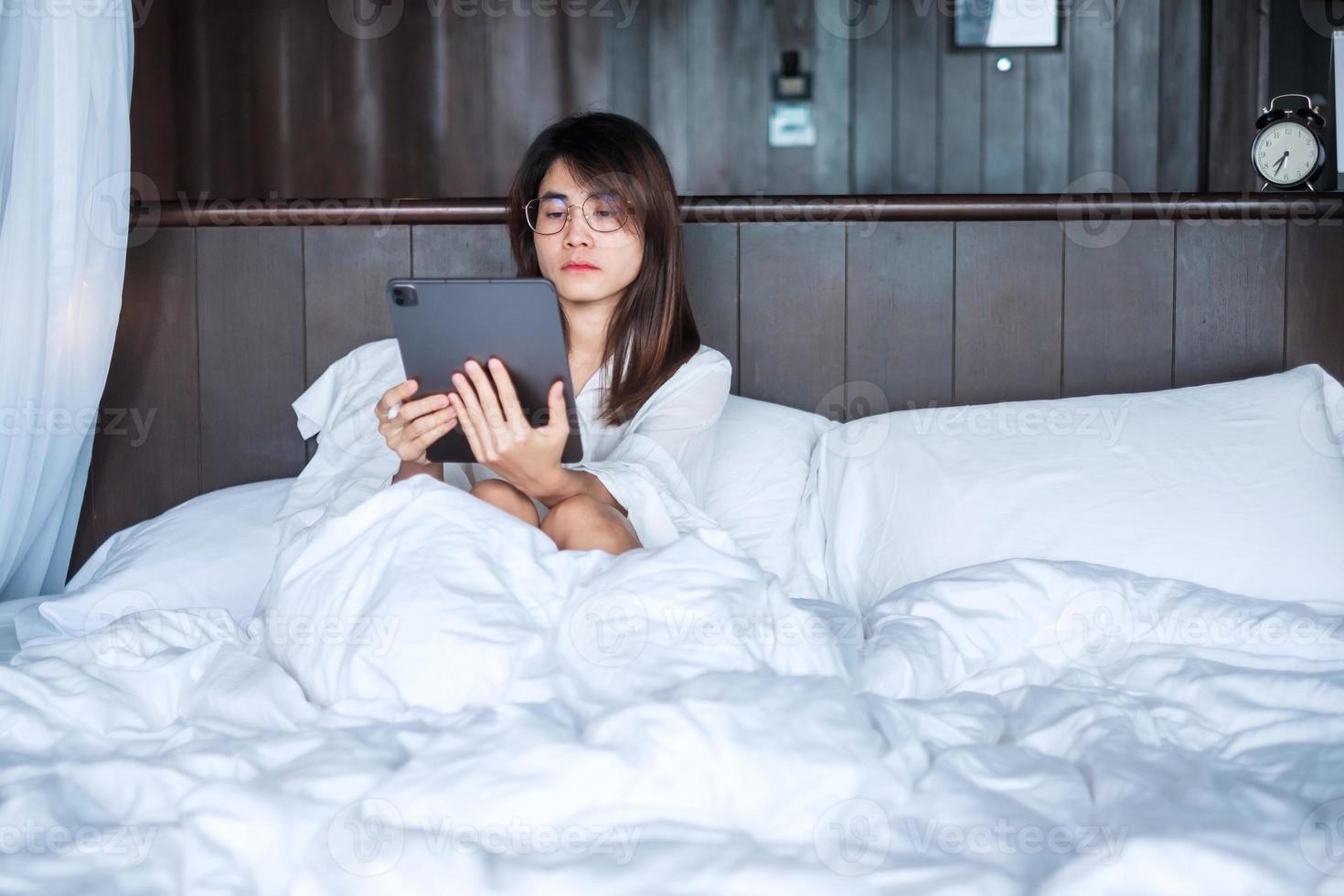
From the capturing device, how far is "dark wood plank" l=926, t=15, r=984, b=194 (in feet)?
10.5

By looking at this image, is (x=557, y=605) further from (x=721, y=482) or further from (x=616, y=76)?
(x=616, y=76)

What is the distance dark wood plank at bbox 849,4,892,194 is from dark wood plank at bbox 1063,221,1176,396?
165cm

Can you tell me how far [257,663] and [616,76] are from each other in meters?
2.68

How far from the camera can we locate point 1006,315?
1.65 m

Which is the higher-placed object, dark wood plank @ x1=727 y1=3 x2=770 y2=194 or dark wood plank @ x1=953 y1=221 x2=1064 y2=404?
dark wood plank @ x1=727 y1=3 x2=770 y2=194

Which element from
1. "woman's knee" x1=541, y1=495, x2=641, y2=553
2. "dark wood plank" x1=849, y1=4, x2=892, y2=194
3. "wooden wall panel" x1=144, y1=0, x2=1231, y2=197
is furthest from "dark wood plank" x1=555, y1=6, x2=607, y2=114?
"woman's knee" x1=541, y1=495, x2=641, y2=553

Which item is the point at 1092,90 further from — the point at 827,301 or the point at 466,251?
the point at 466,251

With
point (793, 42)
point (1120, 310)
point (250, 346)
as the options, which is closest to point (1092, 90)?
point (793, 42)

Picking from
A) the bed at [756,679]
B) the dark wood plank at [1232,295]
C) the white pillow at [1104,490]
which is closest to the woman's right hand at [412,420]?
the bed at [756,679]

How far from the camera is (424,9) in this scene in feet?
10.4

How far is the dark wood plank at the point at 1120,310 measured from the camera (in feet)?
5.37

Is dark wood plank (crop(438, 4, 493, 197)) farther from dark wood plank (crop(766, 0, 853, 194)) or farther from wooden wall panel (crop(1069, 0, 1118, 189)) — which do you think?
wooden wall panel (crop(1069, 0, 1118, 189))

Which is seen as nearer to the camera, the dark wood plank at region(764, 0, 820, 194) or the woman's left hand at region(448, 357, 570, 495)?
the woman's left hand at region(448, 357, 570, 495)

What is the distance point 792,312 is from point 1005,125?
1955 mm
